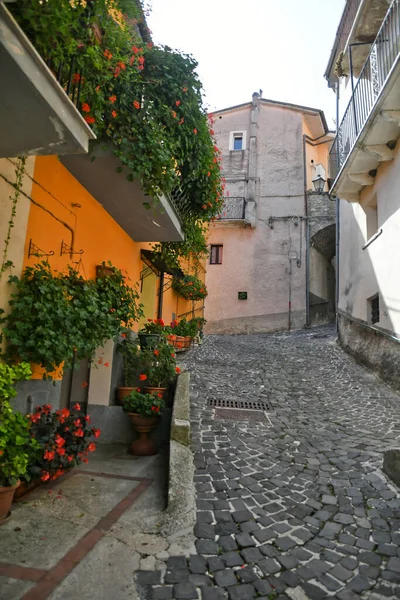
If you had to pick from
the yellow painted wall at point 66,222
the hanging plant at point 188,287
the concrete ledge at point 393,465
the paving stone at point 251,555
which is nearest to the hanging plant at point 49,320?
the yellow painted wall at point 66,222

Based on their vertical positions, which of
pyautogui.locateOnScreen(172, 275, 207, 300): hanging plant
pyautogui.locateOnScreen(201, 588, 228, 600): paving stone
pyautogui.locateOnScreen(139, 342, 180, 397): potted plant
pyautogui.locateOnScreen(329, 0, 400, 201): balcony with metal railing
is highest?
pyautogui.locateOnScreen(329, 0, 400, 201): balcony with metal railing

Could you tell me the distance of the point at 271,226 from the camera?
1856 cm

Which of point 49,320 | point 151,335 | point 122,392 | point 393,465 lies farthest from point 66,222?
point 393,465

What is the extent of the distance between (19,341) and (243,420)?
3558 mm

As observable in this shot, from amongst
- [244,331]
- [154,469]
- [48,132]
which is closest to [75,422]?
[154,469]

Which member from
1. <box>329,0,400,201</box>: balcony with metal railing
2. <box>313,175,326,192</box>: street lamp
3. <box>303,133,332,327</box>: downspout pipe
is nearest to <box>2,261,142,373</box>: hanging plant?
<box>329,0,400,201</box>: balcony with metal railing

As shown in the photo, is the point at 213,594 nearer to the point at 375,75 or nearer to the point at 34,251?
the point at 34,251

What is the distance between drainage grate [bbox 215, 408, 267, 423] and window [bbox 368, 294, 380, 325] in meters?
4.58

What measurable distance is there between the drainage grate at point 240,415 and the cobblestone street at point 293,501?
0.05m

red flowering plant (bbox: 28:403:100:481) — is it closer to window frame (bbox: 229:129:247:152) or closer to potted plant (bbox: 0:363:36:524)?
potted plant (bbox: 0:363:36:524)

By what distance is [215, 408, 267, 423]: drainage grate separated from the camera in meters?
5.73

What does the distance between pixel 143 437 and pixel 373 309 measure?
6.81 metres

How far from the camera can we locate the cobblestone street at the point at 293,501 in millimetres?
2461

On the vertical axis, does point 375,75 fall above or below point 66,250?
above
